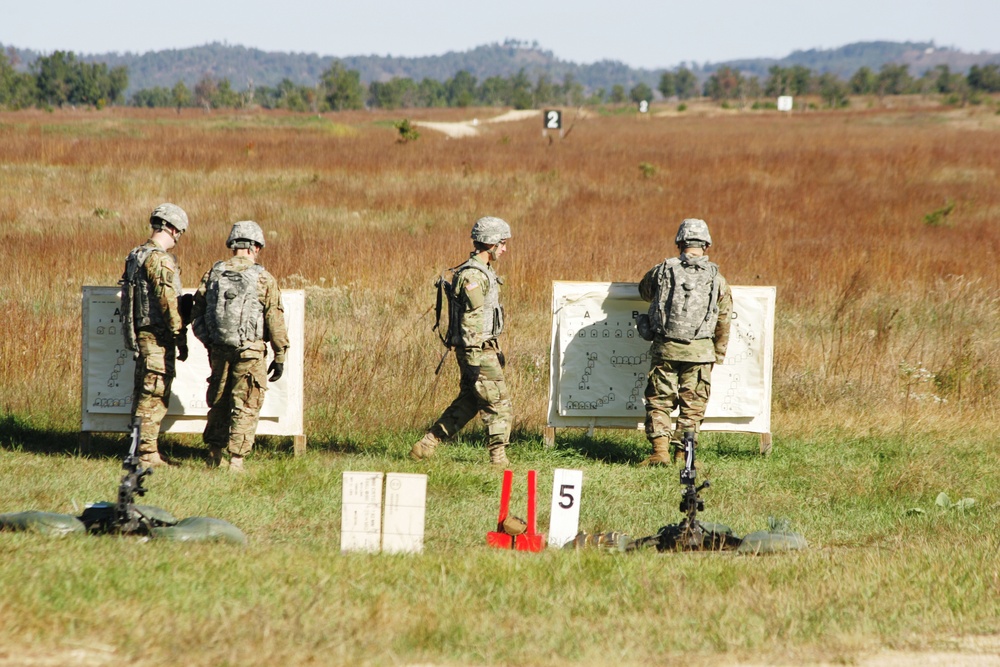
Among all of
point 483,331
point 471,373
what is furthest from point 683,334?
point 471,373

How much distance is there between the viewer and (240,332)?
703cm

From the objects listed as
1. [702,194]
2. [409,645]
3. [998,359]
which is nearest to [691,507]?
[409,645]

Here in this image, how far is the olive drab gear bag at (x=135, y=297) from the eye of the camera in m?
7.07

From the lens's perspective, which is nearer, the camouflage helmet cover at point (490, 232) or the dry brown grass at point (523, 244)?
the camouflage helmet cover at point (490, 232)

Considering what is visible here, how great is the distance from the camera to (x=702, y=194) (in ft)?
65.3

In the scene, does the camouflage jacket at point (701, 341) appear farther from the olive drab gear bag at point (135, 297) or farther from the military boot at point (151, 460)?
the military boot at point (151, 460)

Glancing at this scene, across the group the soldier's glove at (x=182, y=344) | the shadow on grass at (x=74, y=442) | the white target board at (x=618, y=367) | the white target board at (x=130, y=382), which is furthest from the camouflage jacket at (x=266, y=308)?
the white target board at (x=618, y=367)

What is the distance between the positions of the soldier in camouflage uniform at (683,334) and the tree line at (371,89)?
6920cm

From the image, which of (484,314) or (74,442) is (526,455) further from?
(74,442)

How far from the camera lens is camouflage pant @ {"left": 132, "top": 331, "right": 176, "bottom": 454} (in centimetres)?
718

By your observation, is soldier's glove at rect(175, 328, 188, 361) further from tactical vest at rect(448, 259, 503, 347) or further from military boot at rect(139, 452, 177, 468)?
tactical vest at rect(448, 259, 503, 347)

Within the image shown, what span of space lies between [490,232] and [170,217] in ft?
7.21

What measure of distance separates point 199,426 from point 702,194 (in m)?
14.0

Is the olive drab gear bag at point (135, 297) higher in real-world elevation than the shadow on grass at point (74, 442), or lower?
higher
